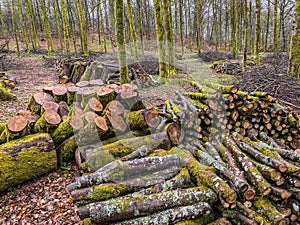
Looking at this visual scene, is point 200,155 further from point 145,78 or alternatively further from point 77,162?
point 145,78

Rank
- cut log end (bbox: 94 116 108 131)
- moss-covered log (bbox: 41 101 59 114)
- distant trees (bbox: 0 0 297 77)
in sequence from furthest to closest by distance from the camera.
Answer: distant trees (bbox: 0 0 297 77), moss-covered log (bbox: 41 101 59 114), cut log end (bbox: 94 116 108 131)

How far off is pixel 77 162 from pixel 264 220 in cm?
362

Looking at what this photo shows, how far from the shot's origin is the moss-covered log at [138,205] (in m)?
3.16

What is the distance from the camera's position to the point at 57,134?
5008 mm

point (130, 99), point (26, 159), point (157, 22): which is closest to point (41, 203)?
point (26, 159)

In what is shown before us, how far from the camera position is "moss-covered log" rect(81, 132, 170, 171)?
4348 mm

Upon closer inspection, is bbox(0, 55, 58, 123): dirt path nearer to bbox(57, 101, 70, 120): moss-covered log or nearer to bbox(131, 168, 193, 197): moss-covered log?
bbox(57, 101, 70, 120): moss-covered log

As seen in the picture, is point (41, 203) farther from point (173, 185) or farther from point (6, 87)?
point (6, 87)

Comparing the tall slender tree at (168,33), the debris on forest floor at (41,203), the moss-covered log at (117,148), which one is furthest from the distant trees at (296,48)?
the debris on forest floor at (41,203)

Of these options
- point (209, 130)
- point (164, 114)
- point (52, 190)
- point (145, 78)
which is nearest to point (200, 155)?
point (209, 130)

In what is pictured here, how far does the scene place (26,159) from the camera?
4.39 m

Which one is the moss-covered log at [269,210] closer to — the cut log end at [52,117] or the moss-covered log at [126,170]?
the moss-covered log at [126,170]

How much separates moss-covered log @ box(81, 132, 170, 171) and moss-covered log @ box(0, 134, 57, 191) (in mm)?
714

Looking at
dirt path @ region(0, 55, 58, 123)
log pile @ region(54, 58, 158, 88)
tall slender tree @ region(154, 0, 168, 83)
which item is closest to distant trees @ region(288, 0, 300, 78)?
tall slender tree @ region(154, 0, 168, 83)
